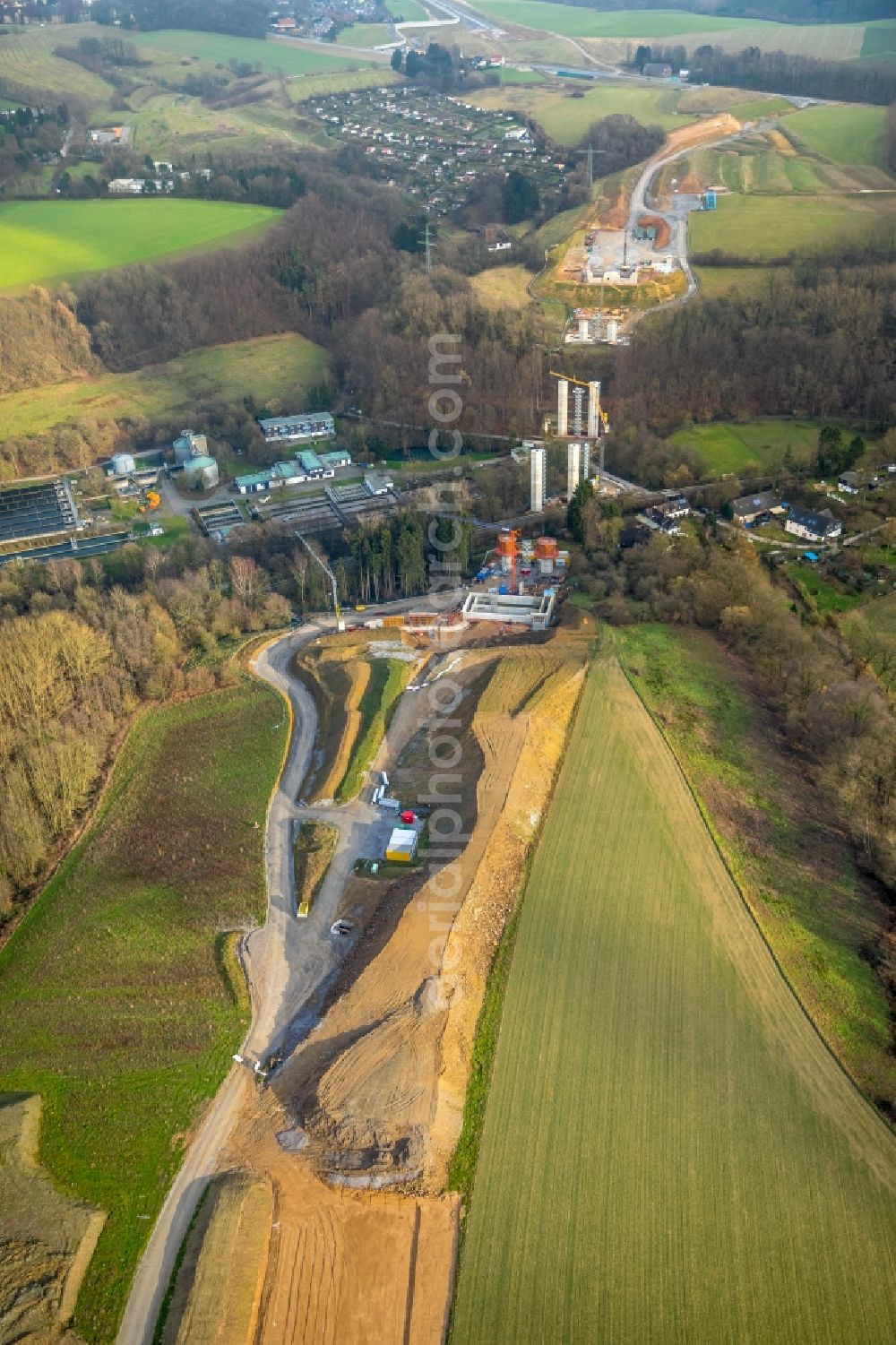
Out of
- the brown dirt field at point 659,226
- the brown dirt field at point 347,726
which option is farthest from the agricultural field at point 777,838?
the brown dirt field at point 659,226

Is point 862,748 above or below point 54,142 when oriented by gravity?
below

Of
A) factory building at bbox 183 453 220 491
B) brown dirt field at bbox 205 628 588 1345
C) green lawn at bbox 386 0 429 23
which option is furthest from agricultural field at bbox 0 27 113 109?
brown dirt field at bbox 205 628 588 1345

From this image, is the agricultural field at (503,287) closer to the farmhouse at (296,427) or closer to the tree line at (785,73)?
the farmhouse at (296,427)

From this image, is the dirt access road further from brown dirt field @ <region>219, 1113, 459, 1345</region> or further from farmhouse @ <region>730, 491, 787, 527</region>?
farmhouse @ <region>730, 491, 787, 527</region>

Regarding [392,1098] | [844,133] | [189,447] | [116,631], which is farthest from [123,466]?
[844,133]

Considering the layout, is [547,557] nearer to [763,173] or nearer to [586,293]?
[586,293]

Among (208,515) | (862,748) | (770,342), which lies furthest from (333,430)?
(862,748)
